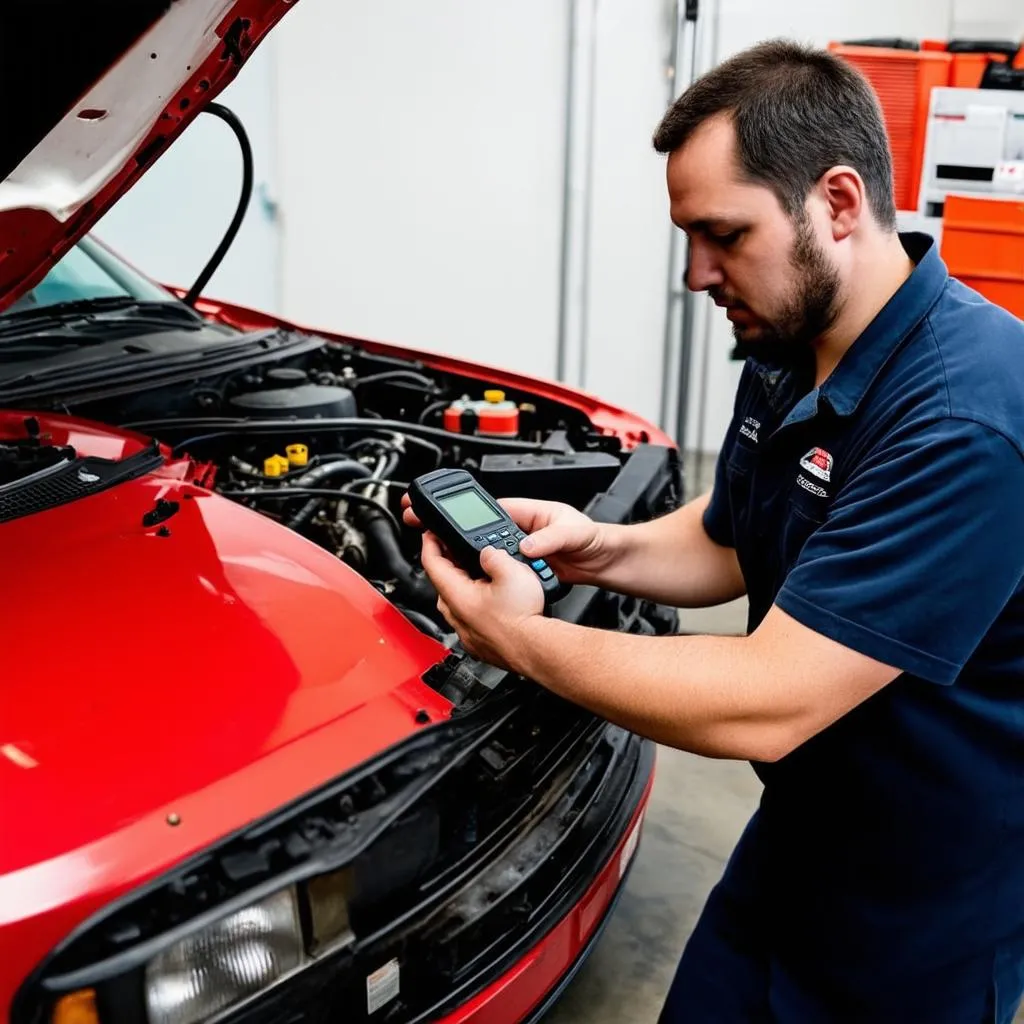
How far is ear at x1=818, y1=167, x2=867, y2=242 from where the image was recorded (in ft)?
3.64

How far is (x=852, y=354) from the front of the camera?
119cm

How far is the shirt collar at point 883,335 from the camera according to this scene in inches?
45.8

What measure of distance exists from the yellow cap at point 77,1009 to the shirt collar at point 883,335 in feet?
3.20

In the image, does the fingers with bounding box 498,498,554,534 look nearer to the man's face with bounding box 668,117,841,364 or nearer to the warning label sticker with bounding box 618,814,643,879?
the man's face with bounding box 668,117,841,364

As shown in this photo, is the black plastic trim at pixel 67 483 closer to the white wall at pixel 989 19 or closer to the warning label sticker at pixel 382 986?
the warning label sticker at pixel 382 986

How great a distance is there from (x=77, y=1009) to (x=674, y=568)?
0.98 metres

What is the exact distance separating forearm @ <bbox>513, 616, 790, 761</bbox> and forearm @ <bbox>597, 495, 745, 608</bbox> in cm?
40

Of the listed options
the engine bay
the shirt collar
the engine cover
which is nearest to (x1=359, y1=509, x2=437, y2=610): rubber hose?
the engine bay

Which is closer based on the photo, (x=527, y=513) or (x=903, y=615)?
(x=903, y=615)

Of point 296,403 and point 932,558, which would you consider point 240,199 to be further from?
point 932,558

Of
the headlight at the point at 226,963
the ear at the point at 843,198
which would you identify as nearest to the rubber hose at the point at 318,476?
the headlight at the point at 226,963

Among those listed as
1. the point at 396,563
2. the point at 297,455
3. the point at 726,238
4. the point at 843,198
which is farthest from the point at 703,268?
the point at 297,455

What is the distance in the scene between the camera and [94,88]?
1.50m

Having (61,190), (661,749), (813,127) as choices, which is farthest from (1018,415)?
(661,749)
